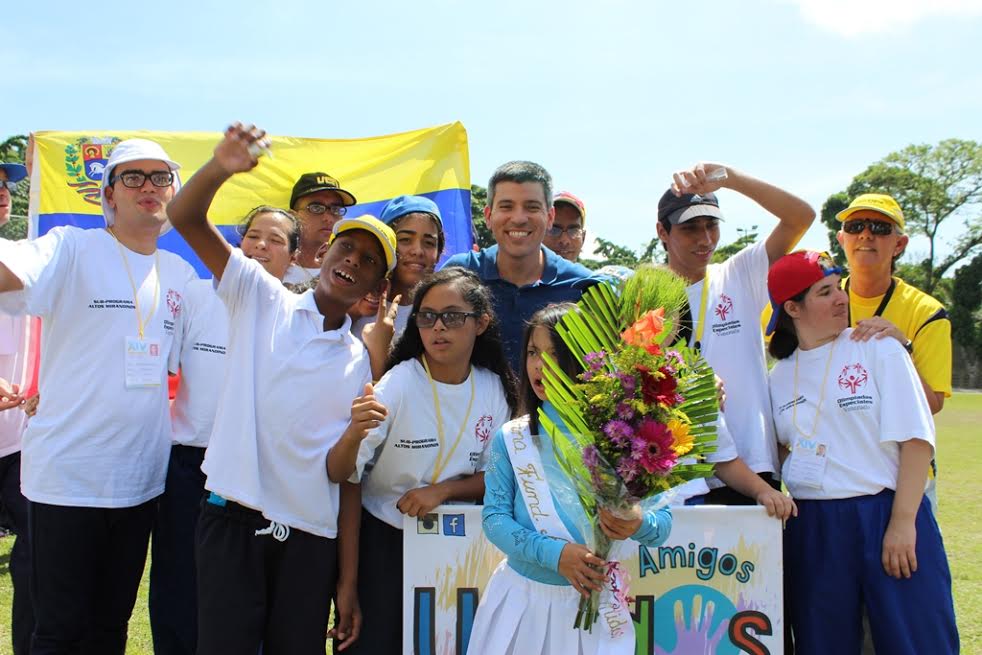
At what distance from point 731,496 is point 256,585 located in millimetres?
2170

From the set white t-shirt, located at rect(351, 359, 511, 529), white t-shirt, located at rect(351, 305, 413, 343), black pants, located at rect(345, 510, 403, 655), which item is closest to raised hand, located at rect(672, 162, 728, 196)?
white t-shirt, located at rect(351, 359, 511, 529)

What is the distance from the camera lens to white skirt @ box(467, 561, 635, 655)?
110 inches

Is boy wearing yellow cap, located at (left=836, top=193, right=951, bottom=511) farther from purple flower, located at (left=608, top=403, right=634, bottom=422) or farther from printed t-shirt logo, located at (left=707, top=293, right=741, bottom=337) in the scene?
purple flower, located at (left=608, top=403, right=634, bottom=422)

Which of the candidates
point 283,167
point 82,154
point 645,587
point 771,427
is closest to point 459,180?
point 283,167

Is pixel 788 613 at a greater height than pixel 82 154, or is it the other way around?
pixel 82 154

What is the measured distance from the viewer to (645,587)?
3.35 metres

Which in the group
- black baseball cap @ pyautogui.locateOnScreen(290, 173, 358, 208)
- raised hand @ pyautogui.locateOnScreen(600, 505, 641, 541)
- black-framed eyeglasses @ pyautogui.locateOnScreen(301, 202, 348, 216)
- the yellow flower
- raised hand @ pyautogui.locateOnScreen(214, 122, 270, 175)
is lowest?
raised hand @ pyautogui.locateOnScreen(600, 505, 641, 541)

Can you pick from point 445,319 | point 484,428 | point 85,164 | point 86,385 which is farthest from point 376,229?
point 85,164

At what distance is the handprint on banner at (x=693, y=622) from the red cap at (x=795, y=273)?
137 centimetres

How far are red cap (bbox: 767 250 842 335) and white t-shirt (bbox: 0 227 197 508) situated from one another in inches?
115

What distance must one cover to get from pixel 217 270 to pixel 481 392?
1.21 m

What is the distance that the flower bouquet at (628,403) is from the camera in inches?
93.8

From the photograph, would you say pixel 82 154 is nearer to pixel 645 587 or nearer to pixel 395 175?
pixel 395 175

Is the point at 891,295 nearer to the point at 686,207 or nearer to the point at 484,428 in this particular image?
the point at 686,207
